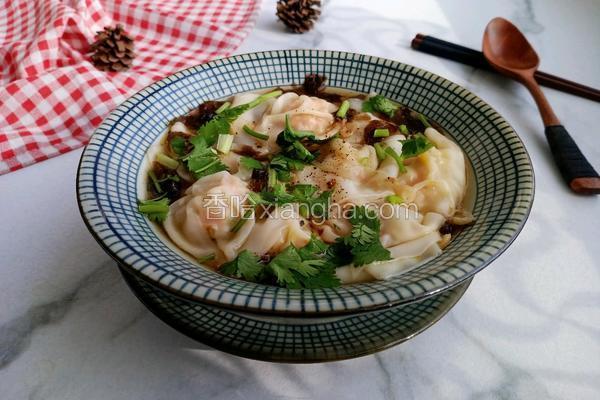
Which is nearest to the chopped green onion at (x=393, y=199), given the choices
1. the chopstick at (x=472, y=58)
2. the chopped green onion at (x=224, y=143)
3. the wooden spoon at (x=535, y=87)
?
the chopped green onion at (x=224, y=143)

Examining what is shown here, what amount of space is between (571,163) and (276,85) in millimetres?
1260

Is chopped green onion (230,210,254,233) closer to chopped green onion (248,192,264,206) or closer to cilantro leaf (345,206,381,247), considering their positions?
chopped green onion (248,192,264,206)

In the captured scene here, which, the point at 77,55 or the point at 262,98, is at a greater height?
the point at 262,98

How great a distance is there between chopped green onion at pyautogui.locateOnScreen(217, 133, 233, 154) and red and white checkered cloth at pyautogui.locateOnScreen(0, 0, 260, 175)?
0.79 metres

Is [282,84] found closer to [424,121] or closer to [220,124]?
[220,124]

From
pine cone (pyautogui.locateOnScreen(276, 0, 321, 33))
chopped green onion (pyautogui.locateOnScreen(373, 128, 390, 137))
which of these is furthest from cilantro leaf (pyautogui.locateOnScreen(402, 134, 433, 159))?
pine cone (pyautogui.locateOnScreen(276, 0, 321, 33))

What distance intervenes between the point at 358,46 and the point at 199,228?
1.84 m

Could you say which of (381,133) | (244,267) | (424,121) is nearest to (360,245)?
(244,267)

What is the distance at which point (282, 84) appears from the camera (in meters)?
2.09

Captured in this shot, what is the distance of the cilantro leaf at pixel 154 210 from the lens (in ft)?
4.99

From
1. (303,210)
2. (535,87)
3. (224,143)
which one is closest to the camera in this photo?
(303,210)

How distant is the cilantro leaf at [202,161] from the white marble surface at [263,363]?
16.8 inches

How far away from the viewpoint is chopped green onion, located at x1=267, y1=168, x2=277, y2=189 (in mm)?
1658

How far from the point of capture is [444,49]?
2.88 meters
